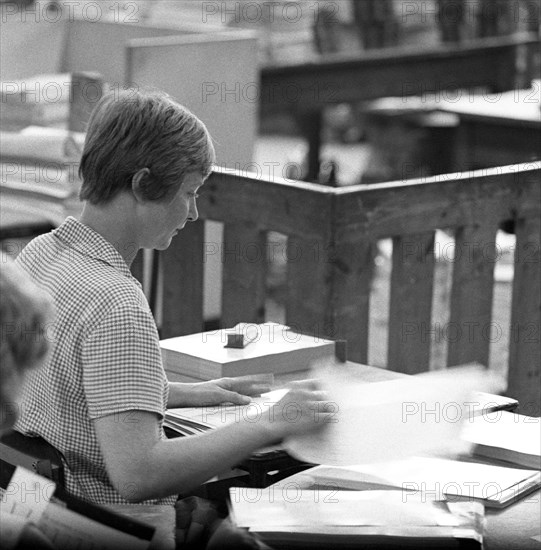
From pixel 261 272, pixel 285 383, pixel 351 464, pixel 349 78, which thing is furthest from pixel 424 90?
pixel 351 464

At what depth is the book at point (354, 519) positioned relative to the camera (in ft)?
5.05

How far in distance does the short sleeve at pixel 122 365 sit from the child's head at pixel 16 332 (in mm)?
402

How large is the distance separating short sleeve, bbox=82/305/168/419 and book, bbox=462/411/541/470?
0.56 metres

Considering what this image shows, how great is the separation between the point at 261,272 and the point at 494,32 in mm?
6830

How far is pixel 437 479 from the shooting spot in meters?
1.82

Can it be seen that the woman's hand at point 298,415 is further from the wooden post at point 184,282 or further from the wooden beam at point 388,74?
the wooden beam at point 388,74

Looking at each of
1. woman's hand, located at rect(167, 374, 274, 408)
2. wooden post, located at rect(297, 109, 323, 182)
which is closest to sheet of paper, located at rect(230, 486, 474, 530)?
woman's hand, located at rect(167, 374, 274, 408)

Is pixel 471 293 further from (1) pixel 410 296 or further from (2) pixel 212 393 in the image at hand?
(2) pixel 212 393

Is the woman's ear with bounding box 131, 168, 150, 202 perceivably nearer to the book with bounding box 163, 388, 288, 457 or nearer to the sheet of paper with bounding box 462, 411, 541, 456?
the book with bounding box 163, 388, 288, 457

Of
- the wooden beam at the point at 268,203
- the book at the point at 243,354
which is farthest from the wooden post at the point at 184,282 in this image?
the book at the point at 243,354

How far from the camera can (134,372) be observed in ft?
5.71

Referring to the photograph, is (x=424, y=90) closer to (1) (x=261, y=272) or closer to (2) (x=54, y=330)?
(1) (x=261, y=272)

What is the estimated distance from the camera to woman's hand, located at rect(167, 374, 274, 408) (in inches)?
83.6

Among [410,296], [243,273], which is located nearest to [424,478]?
[410,296]
